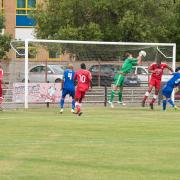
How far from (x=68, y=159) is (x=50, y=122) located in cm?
818

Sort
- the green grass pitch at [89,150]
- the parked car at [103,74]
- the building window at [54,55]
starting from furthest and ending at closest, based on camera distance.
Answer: the building window at [54,55] < the parked car at [103,74] < the green grass pitch at [89,150]

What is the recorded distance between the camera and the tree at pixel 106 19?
46250 millimetres

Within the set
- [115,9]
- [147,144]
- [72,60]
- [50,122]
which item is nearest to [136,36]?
[115,9]

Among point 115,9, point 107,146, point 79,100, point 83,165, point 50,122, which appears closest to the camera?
point 83,165

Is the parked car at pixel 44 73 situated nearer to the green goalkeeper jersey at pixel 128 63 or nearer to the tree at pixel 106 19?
the green goalkeeper jersey at pixel 128 63

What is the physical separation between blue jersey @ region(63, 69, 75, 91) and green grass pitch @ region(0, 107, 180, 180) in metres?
4.99

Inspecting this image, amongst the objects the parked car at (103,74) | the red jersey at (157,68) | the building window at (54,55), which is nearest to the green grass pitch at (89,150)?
the red jersey at (157,68)

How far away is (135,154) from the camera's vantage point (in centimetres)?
1306

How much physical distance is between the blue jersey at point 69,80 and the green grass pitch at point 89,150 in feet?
16.4

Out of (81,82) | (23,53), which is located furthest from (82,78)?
(23,53)

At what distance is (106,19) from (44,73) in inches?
638

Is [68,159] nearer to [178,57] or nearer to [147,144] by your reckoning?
[147,144]

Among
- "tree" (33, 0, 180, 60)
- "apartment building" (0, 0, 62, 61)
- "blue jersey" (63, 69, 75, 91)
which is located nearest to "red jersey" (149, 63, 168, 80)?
"blue jersey" (63, 69, 75, 91)

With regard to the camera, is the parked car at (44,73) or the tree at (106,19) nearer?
the parked car at (44,73)
